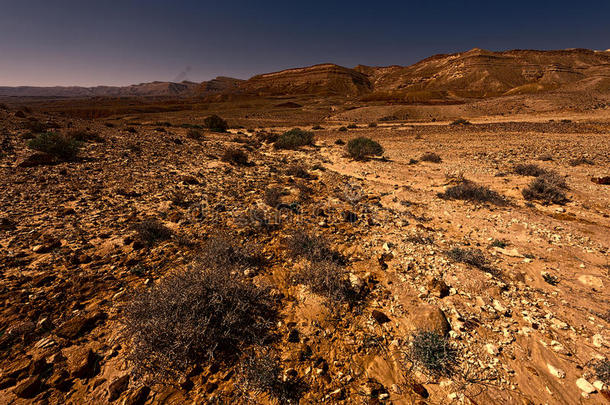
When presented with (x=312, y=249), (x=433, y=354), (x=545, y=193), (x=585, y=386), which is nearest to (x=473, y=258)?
(x=585, y=386)

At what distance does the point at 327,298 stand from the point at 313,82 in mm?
136865

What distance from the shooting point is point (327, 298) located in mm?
3793

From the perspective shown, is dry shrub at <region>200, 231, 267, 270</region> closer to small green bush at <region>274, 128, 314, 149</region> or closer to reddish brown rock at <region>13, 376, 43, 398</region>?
reddish brown rock at <region>13, 376, 43, 398</region>

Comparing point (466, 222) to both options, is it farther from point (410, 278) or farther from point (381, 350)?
point (381, 350)

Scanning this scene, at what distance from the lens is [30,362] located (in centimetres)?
263

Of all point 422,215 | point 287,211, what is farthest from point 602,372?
point 287,211

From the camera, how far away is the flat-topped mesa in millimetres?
114125

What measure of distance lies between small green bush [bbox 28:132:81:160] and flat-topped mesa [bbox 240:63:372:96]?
110 metres

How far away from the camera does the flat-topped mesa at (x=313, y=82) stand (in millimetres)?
114125

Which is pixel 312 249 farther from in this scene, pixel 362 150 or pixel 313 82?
pixel 313 82

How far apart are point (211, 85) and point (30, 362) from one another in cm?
22940

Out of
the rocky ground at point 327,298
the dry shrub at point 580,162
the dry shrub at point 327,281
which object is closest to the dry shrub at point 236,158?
the rocky ground at point 327,298

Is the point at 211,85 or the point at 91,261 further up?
the point at 211,85

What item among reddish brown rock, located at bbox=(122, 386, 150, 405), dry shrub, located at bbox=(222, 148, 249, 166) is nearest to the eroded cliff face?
dry shrub, located at bbox=(222, 148, 249, 166)
